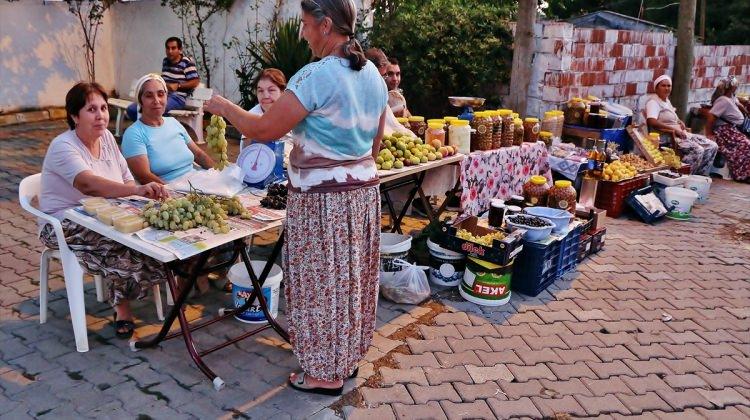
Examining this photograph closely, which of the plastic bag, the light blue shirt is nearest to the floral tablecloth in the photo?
the plastic bag

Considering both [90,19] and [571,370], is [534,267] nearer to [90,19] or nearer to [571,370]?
[571,370]

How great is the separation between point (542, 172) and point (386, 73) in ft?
6.33

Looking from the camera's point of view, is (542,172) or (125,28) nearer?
(542,172)

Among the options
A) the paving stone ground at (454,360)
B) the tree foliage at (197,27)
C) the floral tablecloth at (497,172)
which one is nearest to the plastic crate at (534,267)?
the paving stone ground at (454,360)

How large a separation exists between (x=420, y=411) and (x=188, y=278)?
56.3 inches

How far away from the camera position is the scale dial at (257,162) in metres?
3.79

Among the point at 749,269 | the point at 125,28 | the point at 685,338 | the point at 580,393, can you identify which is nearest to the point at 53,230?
the point at 580,393

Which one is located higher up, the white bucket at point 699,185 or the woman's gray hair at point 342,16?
the woman's gray hair at point 342,16

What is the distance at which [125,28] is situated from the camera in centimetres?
1141

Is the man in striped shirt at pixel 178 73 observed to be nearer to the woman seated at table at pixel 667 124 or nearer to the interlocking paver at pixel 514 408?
the woman seated at table at pixel 667 124

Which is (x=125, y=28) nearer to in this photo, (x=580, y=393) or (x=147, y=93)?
(x=147, y=93)

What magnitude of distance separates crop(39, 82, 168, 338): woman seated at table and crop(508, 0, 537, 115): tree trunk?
5.35 m

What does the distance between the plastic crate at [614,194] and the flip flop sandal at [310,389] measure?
14.9 feet

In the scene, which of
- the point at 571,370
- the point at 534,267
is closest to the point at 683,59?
the point at 534,267
